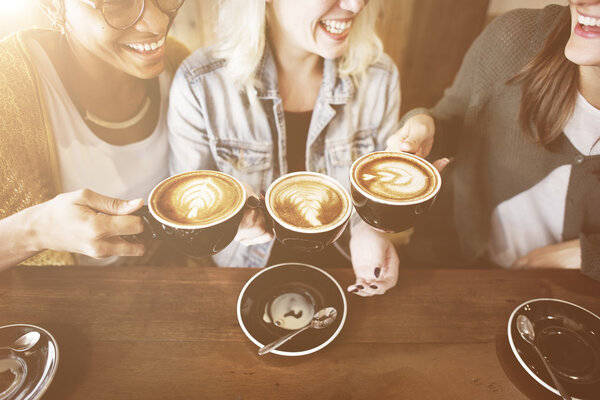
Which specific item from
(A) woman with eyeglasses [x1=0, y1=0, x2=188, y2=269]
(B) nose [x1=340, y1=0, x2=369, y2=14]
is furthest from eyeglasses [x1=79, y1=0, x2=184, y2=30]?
(B) nose [x1=340, y1=0, x2=369, y2=14]

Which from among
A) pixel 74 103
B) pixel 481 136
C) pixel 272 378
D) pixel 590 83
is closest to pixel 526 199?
pixel 481 136

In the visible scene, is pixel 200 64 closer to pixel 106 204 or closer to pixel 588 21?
pixel 106 204

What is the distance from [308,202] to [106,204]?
0.52m

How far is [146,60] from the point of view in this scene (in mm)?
980

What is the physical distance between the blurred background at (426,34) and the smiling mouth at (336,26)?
207 millimetres

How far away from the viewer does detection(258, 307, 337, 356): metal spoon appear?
2.97 ft

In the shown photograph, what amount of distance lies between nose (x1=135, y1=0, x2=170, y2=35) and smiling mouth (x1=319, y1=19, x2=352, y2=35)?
443mm

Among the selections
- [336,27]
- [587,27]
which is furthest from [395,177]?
[587,27]

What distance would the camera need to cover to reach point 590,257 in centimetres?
114

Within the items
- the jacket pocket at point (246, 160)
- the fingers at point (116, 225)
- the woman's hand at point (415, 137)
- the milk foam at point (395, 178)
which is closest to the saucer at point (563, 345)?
the milk foam at point (395, 178)

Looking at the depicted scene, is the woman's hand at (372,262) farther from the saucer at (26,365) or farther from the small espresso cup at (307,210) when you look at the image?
the saucer at (26,365)

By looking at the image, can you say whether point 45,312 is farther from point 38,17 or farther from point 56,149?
point 38,17

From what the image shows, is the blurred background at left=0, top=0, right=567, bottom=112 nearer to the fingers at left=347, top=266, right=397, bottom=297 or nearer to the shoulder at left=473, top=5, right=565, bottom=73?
the shoulder at left=473, top=5, right=565, bottom=73

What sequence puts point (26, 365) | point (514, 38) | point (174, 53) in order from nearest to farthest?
point (26, 365), point (174, 53), point (514, 38)
